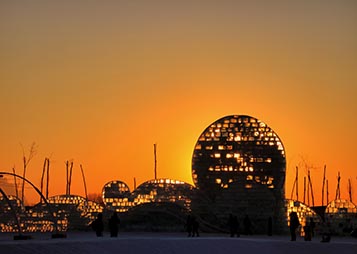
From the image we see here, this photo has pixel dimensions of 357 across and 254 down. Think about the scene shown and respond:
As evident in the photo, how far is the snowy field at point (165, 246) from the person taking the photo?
137 feet

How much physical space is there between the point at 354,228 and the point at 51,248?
81.9 feet

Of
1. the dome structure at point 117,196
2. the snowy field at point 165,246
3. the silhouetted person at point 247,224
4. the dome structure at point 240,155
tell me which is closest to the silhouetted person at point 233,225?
the silhouetted person at point 247,224

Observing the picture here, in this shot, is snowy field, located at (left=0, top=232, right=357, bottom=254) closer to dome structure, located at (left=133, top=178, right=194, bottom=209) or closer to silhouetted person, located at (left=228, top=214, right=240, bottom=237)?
silhouetted person, located at (left=228, top=214, right=240, bottom=237)

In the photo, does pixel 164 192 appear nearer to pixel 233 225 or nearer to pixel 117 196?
pixel 117 196

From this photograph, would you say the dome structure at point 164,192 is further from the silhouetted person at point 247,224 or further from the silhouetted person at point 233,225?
the silhouetted person at point 233,225

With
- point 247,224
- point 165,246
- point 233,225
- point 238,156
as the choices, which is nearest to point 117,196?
point 238,156

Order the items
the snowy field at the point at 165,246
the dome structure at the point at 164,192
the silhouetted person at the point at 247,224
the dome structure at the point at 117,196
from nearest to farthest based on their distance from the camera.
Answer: the snowy field at the point at 165,246, the silhouetted person at the point at 247,224, the dome structure at the point at 164,192, the dome structure at the point at 117,196

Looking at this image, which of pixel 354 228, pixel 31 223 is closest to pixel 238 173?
pixel 354 228

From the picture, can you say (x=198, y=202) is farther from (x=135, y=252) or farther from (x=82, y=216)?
(x=135, y=252)

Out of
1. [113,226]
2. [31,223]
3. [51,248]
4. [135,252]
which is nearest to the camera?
[51,248]

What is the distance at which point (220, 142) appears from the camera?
2574 inches

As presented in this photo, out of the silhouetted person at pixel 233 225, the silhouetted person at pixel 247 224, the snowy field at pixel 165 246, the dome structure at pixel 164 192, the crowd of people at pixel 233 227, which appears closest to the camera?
the snowy field at pixel 165 246

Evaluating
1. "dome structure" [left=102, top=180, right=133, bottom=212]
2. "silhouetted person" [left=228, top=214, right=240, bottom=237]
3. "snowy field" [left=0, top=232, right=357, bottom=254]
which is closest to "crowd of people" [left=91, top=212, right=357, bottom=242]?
"silhouetted person" [left=228, top=214, right=240, bottom=237]

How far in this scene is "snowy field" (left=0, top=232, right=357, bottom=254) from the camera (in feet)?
137
